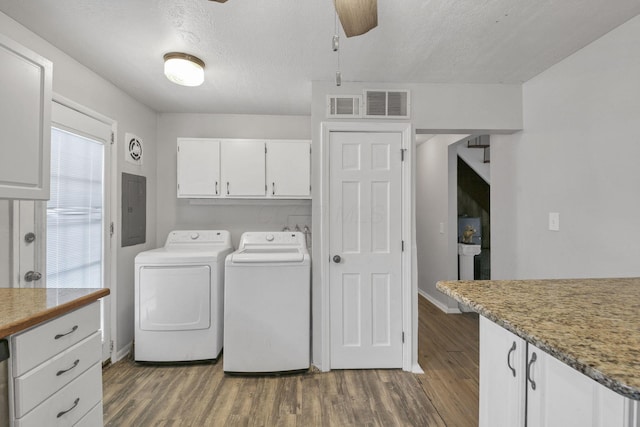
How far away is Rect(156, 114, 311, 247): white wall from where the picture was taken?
327cm

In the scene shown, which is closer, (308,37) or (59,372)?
(59,372)

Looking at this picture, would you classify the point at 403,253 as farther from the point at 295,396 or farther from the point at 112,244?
the point at 112,244

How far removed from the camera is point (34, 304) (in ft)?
3.95

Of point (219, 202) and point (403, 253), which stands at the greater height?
point (219, 202)

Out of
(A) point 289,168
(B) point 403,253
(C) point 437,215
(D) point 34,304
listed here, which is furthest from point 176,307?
(C) point 437,215

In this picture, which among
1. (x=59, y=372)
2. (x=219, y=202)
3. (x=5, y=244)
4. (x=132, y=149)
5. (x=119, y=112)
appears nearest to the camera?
(x=59, y=372)

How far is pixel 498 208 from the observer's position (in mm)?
2893

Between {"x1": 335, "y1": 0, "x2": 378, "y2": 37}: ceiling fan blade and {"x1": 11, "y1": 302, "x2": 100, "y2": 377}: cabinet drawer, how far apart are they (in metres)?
1.57

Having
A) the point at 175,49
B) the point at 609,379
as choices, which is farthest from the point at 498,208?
the point at 175,49

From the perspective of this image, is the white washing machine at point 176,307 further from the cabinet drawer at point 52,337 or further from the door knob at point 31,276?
the cabinet drawer at point 52,337

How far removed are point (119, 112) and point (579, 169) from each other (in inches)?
140

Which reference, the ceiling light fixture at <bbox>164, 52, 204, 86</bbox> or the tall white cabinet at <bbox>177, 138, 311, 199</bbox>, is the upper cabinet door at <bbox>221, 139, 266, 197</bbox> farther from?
the ceiling light fixture at <bbox>164, 52, 204, 86</bbox>

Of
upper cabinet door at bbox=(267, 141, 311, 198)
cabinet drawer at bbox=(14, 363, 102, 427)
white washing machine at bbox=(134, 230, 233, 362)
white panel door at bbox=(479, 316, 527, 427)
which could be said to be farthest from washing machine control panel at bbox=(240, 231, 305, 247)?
white panel door at bbox=(479, 316, 527, 427)

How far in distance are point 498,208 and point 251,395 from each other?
8.61ft
